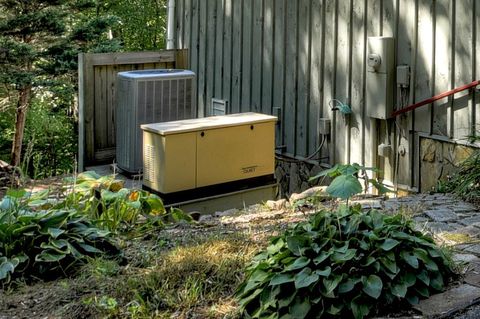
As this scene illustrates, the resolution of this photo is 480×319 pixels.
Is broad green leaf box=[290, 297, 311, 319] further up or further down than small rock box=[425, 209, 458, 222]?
further down

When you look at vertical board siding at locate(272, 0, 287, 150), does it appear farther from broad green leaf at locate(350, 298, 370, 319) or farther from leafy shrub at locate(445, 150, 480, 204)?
broad green leaf at locate(350, 298, 370, 319)

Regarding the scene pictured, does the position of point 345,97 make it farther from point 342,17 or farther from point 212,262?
point 212,262

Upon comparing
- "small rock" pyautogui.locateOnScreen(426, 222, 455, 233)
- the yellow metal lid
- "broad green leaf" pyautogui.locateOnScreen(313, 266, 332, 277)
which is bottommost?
"small rock" pyautogui.locateOnScreen(426, 222, 455, 233)

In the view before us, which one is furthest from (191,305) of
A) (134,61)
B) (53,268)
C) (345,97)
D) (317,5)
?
(134,61)

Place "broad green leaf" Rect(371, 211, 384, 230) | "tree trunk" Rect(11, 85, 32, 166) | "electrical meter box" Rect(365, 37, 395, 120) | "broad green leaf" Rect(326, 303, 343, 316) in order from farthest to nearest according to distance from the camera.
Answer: "tree trunk" Rect(11, 85, 32, 166) → "electrical meter box" Rect(365, 37, 395, 120) → "broad green leaf" Rect(371, 211, 384, 230) → "broad green leaf" Rect(326, 303, 343, 316)

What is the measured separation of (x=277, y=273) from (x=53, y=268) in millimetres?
1337

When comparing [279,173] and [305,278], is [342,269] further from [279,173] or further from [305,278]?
[279,173]

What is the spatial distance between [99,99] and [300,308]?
18.8ft

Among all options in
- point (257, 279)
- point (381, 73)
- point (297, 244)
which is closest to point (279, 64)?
point (381, 73)

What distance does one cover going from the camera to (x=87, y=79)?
8.27 meters

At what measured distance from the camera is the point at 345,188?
380 centimetres

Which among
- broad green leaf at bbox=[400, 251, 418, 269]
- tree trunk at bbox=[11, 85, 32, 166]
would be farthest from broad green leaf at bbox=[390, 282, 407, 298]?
tree trunk at bbox=[11, 85, 32, 166]

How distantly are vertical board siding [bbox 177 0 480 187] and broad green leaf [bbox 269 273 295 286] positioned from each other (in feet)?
11.1

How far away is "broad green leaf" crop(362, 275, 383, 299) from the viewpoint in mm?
3121
